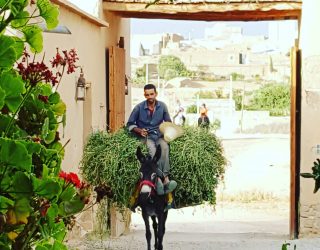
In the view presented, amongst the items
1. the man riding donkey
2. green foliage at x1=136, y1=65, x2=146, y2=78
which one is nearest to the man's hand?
the man riding donkey

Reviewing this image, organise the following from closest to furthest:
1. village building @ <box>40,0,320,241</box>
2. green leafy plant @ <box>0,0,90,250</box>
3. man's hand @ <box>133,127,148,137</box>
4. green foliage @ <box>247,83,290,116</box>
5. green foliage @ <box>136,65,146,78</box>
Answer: green leafy plant @ <box>0,0,90,250</box>, man's hand @ <box>133,127,148,137</box>, village building @ <box>40,0,320,241</box>, green foliage @ <box>247,83,290,116</box>, green foliage @ <box>136,65,146,78</box>

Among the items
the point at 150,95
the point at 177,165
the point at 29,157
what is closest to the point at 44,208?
the point at 29,157

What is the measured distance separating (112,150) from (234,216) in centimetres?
761

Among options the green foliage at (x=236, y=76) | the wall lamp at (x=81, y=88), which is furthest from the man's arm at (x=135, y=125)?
the green foliage at (x=236, y=76)

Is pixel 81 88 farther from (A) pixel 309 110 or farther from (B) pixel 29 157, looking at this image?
(B) pixel 29 157

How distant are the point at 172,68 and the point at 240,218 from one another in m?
38.6

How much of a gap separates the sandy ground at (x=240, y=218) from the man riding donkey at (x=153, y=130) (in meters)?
0.95

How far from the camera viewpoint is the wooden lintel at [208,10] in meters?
11.0

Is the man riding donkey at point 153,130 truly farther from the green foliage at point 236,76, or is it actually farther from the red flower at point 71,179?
the green foliage at point 236,76

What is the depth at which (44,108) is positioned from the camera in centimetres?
249

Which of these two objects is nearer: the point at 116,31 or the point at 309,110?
the point at 309,110

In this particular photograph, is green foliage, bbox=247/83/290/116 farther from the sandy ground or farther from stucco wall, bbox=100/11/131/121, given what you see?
stucco wall, bbox=100/11/131/121

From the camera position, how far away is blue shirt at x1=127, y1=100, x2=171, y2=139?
8.95 metres

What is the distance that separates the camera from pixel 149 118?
354 inches
